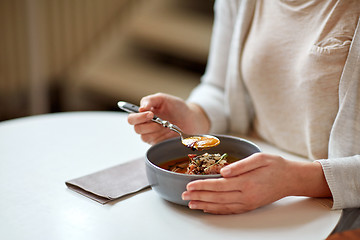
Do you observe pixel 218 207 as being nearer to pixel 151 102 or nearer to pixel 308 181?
pixel 308 181

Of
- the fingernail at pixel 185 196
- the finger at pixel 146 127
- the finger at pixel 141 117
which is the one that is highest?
the finger at pixel 141 117

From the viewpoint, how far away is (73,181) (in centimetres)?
96

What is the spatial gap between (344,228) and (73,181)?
57 cm

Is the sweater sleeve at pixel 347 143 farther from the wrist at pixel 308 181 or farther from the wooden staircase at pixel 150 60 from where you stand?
the wooden staircase at pixel 150 60

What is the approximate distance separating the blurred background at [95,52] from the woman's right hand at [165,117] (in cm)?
184

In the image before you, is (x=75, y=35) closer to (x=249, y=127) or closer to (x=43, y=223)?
(x=249, y=127)

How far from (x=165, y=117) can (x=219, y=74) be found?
28 cm

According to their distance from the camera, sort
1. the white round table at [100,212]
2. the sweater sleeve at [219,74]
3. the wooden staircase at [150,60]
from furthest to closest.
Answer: the wooden staircase at [150,60] → the sweater sleeve at [219,74] → the white round table at [100,212]

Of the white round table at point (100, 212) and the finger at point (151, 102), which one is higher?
the finger at point (151, 102)

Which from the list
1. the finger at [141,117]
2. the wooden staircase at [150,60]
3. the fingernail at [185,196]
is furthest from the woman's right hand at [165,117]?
the wooden staircase at [150,60]

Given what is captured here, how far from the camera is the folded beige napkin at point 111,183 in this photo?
905mm

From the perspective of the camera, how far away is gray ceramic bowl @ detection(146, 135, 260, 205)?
2.66ft

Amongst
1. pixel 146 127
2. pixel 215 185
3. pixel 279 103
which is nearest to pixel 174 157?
pixel 146 127

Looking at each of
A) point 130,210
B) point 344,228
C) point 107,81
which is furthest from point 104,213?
point 107,81
